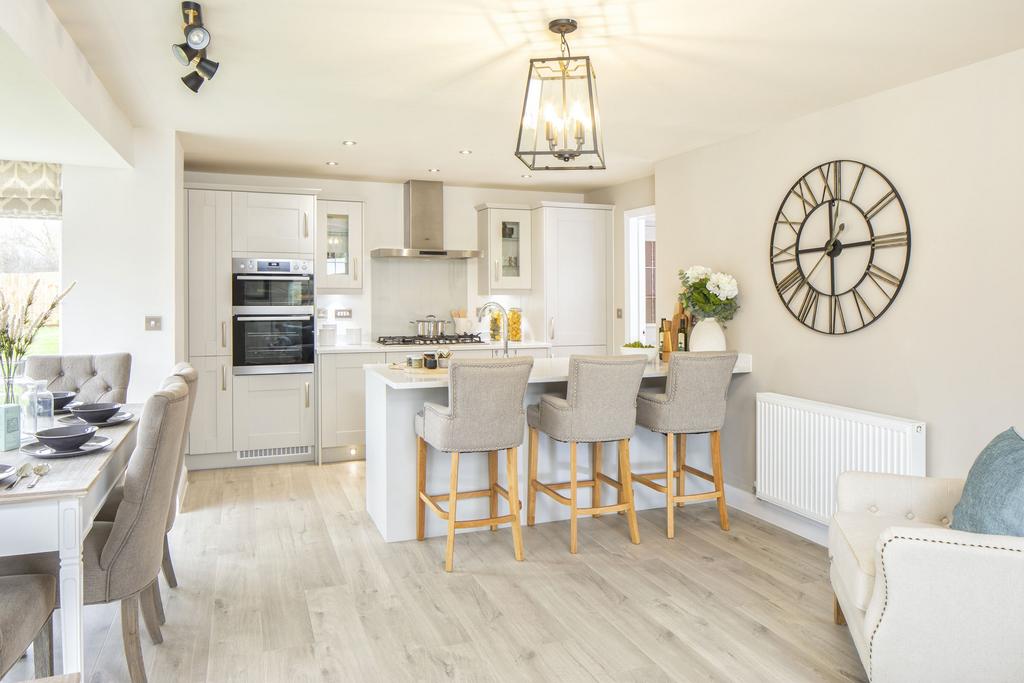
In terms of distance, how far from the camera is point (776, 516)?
13.6ft

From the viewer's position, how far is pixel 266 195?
5555mm

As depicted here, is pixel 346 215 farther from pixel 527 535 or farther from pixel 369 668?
pixel 369 668

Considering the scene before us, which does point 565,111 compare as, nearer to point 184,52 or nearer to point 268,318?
point 184,52

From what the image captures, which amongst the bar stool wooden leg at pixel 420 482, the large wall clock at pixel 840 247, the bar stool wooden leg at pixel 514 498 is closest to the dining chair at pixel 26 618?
the bar stool wooden leg at pixel 420 482

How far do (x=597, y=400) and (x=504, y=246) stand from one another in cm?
312

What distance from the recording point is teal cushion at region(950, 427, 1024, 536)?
6.64ft

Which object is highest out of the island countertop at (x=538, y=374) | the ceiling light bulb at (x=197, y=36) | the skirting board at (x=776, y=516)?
the ceiling light bulb at (x=197, y=36)

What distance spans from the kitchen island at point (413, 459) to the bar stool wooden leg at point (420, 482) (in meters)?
0.04

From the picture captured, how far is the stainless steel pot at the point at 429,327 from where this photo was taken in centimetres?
640

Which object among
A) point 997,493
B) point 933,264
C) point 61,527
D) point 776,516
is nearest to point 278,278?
point 61,527

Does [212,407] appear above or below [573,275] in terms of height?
below

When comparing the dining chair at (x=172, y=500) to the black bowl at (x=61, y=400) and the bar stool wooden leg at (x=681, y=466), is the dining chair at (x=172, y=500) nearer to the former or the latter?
the black bowl at (x=61, y=400)

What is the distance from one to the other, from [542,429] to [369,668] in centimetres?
165

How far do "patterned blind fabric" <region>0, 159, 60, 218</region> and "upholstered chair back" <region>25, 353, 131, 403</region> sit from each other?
1227mm
